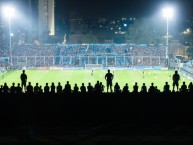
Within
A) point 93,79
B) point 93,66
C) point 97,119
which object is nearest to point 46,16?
point 93,66

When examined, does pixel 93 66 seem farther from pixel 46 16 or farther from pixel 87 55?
pixel 46 16

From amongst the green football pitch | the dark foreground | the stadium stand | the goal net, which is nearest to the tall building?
the stadium stand

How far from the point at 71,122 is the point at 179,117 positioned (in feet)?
14.2

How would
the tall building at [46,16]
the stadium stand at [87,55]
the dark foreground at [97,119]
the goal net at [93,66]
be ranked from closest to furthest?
the dark foreground at [97,119] < the goal net at [93,66] < the stadium stand at [87,55] < the tall building at [46,16]

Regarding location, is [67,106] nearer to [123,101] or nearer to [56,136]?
[123,101]

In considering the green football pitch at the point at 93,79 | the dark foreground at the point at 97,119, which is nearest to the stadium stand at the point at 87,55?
the green football pitch at the point at 93,79

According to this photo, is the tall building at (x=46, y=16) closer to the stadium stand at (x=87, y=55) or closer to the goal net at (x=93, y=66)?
the stadium stand at (x=87, y=55)

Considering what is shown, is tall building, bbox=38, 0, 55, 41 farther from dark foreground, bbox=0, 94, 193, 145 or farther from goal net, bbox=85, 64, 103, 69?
dark foreground, bbox=0, 94, 193, 145

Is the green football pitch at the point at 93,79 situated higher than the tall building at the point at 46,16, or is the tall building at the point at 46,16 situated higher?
the tall building at the point at 46,16

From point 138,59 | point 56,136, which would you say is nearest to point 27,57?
point 138,59

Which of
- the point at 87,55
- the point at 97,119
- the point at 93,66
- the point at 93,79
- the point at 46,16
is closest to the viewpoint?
the point at 97,119

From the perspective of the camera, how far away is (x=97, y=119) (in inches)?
594

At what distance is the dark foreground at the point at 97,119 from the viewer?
1253cm

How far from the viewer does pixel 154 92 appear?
55.4 ft
